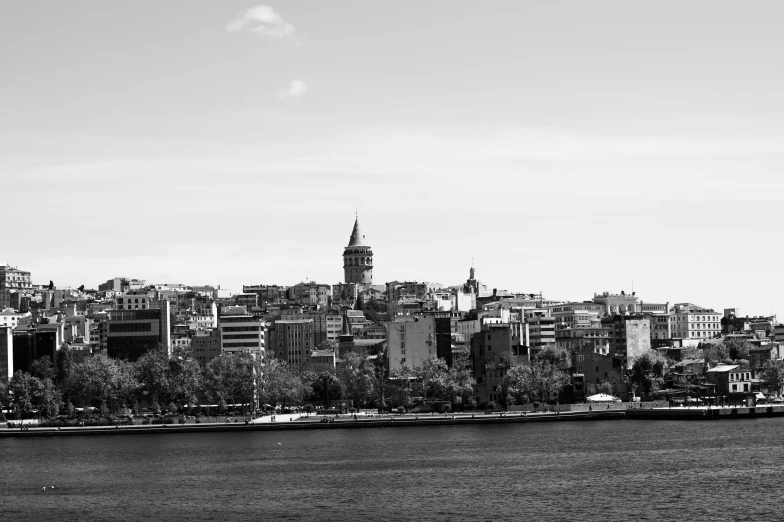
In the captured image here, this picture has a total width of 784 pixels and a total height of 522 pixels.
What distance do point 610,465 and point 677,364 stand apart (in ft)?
242

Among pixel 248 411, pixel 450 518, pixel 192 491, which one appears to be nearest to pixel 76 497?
pixel 192 491

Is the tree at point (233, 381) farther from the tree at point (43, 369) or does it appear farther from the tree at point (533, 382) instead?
the tree at point (43, 369)

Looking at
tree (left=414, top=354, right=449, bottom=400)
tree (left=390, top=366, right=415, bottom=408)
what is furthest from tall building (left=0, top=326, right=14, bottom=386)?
tree (left=414, top=354, right=449, bottom=400)

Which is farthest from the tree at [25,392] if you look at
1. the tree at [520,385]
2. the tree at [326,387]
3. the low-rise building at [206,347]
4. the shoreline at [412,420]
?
the tree at [520,385]

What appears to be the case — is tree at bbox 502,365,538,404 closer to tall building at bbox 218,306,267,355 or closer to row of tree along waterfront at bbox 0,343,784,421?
row of tree along waterfront at bbox 0,343,784,421

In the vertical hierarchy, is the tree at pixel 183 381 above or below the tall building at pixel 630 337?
below

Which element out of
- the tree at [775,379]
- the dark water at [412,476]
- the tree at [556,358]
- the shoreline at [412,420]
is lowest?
the dark water at [412,476]

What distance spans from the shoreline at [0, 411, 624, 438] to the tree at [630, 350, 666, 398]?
18.0 metres

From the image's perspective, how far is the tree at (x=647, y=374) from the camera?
13975 cm

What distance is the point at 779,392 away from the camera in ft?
466

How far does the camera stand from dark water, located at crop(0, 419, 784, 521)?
203ft

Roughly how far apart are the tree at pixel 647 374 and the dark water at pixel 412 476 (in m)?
30.4

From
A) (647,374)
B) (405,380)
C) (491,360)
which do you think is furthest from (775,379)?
(405,380)

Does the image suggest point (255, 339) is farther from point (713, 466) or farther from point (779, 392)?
point (713, 466)
